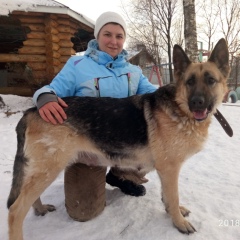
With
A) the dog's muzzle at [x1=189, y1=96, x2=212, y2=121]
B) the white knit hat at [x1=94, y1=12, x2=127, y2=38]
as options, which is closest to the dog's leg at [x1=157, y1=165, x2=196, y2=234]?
the dog's muzzle at [x1=189, y1=96, x2=212, y2=121]

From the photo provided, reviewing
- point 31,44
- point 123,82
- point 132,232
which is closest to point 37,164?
point 132,232

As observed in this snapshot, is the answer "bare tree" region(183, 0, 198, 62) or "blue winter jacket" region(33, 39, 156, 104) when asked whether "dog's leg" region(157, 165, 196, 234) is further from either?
"bare tree" region(183, 0, 198, 62)

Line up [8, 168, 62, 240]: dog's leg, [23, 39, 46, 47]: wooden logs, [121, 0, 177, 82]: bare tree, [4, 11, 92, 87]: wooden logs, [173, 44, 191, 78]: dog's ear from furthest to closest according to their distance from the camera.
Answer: [121, 0, 177, 82]: bare tree
[23, 39, 46, 47]: wooden logs
[4, 11, 92, 87]: wooden logs
[173, 44, 191, 78]: dog's ear
[8, 168, 62, 240]: dog's leg

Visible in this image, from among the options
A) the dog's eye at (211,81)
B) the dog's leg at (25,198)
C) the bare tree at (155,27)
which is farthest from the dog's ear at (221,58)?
the bare tree at (155,27)

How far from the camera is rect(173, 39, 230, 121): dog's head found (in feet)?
7.49

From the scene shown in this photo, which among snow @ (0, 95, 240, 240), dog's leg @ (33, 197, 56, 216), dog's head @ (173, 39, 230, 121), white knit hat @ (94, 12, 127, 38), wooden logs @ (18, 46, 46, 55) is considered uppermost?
wooden logs @ (18, 46, 46, 55)

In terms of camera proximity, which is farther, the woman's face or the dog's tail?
the woman's face

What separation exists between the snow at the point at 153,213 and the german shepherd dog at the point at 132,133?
218 millimetres

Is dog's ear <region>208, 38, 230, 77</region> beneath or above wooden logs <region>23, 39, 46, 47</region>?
beneath

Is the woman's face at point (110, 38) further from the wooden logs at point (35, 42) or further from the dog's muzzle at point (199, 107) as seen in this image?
the wooden logs at point (35, 42)

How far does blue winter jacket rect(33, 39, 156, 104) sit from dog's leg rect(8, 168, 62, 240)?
0.94 metres

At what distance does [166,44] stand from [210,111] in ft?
69.1

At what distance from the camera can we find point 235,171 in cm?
362

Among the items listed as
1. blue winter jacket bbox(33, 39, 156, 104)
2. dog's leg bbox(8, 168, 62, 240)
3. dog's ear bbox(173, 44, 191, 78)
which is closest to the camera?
dog's leg bbox(8, 168, 62, 240)
